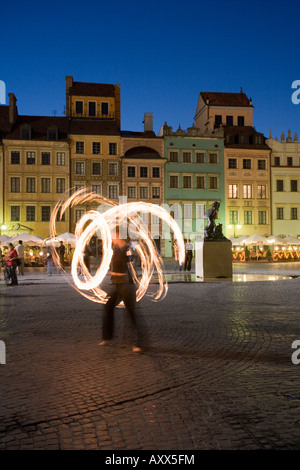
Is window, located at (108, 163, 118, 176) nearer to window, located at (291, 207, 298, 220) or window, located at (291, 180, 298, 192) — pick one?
window, located at (291, 180, 298, 192)

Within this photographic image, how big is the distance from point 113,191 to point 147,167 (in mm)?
4715

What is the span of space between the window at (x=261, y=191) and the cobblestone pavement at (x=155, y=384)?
1970 inches

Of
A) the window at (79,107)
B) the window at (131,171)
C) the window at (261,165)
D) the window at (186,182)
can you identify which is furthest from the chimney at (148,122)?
the window at (261,165)

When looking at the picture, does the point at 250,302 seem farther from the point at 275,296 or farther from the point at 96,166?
the point at 96,166

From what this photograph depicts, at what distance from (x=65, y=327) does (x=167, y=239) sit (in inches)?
1850

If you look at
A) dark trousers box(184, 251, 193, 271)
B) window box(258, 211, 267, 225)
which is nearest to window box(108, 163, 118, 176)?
window box(258, 211, 267, 225)

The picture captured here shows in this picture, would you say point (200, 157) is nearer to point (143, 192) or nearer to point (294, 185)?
point (143, 192)

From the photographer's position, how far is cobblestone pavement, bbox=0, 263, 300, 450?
3.99m

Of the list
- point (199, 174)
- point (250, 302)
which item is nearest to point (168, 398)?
point (250, 302)

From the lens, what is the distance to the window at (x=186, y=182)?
2290 inches

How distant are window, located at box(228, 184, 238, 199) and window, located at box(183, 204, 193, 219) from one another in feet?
16.2

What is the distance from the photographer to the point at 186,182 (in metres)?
58.2

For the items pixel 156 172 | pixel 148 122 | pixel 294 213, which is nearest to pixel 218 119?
pixel 148 122

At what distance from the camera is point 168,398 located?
16.3 feet
